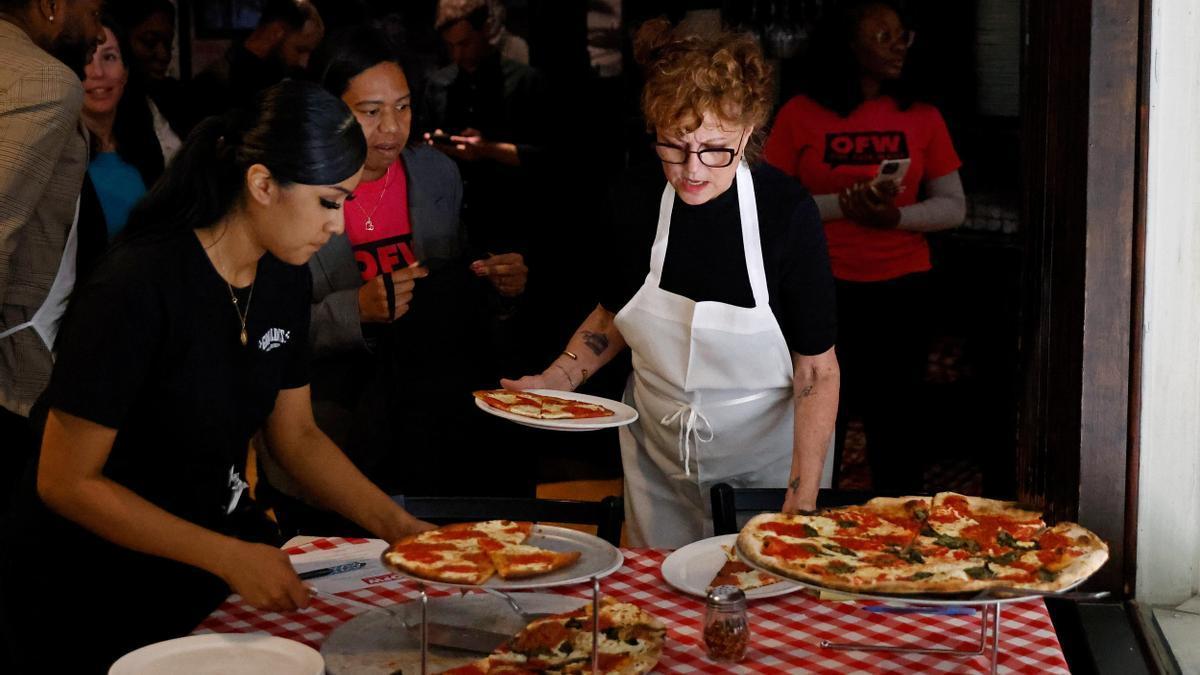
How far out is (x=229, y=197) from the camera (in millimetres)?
2230

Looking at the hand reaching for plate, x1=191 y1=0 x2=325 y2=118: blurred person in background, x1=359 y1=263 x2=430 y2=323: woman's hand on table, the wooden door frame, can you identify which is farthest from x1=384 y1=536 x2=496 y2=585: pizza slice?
x1=191 y1=0 x2=325 y2=118: blurred person in background

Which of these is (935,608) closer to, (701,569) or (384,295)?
(701,569)

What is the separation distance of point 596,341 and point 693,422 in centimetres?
33

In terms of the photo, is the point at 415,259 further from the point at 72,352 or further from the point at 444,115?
the point at 444,115

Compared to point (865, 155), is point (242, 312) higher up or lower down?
lower down

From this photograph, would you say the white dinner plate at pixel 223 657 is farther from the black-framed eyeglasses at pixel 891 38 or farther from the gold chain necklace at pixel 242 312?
the black-framed eyeglasses at pixel 891 38

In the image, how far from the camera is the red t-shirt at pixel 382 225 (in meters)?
3.38

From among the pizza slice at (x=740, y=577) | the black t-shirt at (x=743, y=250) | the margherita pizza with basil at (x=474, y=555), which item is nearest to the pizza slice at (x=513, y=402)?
the black t-shirt at (x=743, y=250)

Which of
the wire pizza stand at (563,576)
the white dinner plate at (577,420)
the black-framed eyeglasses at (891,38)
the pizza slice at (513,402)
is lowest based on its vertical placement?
the wire pizza stand at (563,576)

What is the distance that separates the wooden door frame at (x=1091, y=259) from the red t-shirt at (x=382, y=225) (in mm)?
1535

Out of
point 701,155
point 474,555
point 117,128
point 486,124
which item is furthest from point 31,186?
point 486,124

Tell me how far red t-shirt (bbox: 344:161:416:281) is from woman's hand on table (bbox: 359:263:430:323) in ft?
0.54

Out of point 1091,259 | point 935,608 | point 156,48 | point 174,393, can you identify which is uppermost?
point 156,48

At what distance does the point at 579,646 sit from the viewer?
6.41 ft
